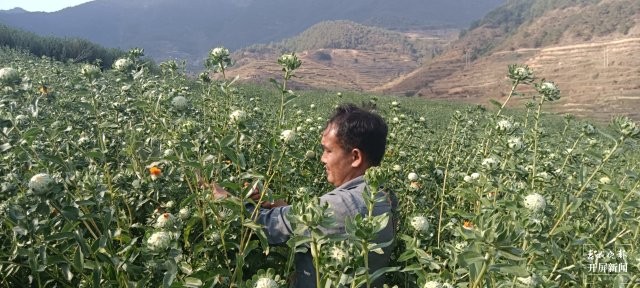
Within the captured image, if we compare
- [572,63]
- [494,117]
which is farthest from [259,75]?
[494,117]

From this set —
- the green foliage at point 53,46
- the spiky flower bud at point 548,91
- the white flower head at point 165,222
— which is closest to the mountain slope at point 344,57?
the green foliage at point 53,46

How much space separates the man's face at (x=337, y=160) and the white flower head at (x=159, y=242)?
4.80ft

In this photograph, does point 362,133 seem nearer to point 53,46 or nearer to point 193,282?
point 193,282

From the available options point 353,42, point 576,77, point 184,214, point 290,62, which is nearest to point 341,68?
point 353,42

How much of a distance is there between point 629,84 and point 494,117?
62964mm

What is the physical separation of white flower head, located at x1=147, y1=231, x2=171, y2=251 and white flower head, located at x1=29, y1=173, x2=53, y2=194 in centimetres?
38

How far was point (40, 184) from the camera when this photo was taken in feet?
5.31

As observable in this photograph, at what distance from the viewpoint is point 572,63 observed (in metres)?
67.4

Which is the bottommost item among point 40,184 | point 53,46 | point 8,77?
point 40,184

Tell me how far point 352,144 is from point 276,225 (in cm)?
78

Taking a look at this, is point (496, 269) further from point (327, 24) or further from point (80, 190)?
point (327, 24)

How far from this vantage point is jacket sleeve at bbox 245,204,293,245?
2344 millimetres

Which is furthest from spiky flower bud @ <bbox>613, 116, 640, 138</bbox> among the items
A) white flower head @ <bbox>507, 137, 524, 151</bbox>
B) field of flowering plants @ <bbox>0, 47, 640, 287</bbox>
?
white flower head @ <bbox>507, 137, 524, 151</bbox>

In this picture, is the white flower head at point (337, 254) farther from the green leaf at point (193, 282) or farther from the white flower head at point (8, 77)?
the white flower head at point (8, 77)
